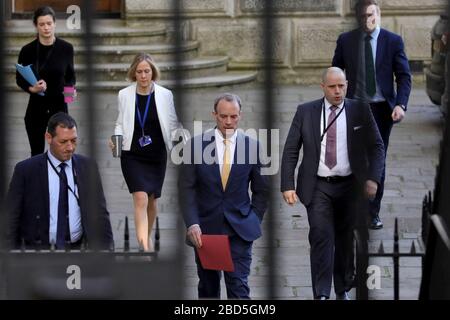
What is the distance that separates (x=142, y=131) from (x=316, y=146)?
0.90 metres

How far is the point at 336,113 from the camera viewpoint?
254 inches

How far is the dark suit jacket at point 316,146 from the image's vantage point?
15.5 feet

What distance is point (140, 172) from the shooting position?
7691 millimetres

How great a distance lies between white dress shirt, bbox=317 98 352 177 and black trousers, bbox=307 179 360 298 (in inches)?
2.2

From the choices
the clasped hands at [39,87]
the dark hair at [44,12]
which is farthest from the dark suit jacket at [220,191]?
the clasped hands at [39,87]

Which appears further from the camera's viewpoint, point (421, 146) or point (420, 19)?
point (420, 19)

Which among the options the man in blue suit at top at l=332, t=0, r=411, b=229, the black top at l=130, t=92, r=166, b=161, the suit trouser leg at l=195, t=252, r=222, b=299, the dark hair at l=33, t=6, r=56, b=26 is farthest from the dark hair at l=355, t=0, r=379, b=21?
the dark hair at l=33, t=6, r=56, b=26

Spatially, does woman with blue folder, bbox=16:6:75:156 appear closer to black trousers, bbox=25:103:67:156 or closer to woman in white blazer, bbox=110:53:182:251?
black trousers, bbox=25:103:67:156

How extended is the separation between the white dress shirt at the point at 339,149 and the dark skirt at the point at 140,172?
2.59 feet

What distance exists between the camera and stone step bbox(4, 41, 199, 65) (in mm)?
4374

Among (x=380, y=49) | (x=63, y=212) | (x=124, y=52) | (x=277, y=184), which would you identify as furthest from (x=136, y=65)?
(x=124, y=52)

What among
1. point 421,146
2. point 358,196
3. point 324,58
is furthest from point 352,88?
point 324,58
